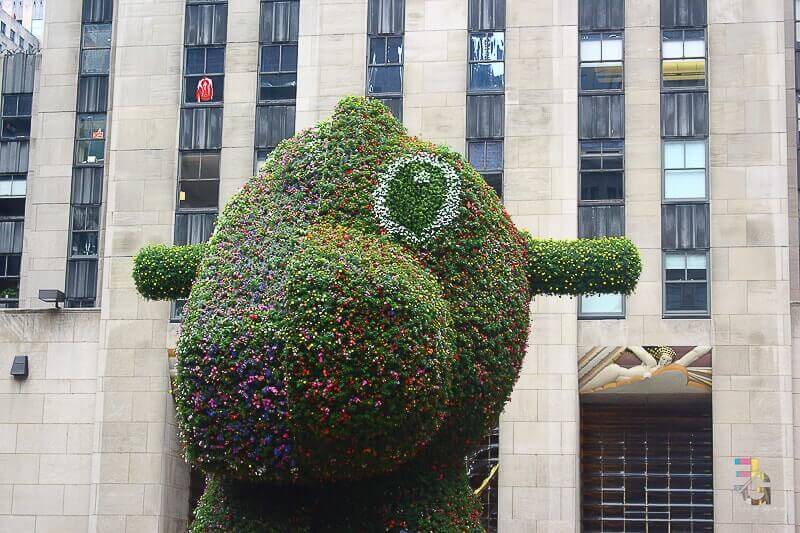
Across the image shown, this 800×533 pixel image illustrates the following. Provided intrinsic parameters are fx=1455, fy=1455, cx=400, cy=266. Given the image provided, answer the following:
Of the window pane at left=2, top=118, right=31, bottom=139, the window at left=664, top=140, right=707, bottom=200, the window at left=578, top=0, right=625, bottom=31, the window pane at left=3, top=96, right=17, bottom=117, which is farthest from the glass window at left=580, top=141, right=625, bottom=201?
the window pane at left=3, top=96, right=17, bottom=117

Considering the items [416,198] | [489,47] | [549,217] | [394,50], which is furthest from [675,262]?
[416,198]

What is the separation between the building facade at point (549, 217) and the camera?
37.6 metres

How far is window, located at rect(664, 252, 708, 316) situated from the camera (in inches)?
1501

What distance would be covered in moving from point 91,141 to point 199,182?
17.6 feet

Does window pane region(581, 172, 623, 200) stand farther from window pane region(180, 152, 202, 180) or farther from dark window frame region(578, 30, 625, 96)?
window pane region(180, 152, 202, 180)

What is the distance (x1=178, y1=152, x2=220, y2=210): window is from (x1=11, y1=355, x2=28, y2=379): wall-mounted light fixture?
20.0 feet

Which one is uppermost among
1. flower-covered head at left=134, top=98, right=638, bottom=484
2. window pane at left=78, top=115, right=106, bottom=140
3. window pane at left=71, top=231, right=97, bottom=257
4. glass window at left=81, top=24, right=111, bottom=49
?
glass window at left=81, top=24, right=111, bottom=49

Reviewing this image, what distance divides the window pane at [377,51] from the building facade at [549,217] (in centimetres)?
6

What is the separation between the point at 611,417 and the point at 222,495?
25.0 m

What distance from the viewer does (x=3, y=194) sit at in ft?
149

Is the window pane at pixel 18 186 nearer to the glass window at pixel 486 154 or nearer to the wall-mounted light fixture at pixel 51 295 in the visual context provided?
the wall-mounted light fixture at pixel 51 295

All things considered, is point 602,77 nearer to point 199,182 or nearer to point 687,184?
point 687,184

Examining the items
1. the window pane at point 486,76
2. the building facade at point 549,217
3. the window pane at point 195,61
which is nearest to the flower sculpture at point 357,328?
the building facade at point 549,217

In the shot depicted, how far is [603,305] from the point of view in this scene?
126 feet
